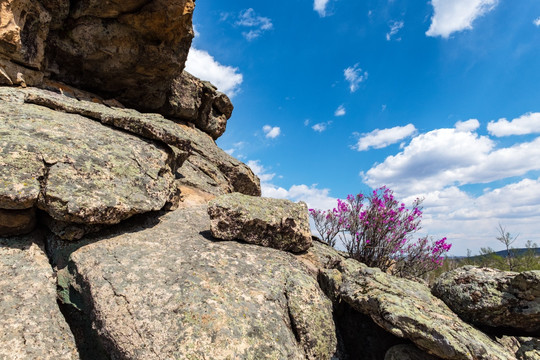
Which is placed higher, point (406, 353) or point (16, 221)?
point (16, 221)

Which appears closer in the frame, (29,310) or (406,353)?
(29,310)

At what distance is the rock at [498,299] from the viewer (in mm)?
6312

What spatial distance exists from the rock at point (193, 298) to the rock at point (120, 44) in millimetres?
11654

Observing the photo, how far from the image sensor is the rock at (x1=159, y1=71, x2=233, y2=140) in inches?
733

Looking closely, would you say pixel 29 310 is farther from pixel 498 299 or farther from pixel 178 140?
pixel 498 299

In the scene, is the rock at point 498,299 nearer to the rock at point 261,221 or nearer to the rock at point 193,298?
the rock at point 193,298

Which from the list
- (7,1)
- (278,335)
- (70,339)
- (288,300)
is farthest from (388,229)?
(7,1)

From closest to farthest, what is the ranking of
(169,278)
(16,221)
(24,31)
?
(169,278)
(16,221)
(24,31)

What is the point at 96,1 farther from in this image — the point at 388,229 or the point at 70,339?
the point at 388,229

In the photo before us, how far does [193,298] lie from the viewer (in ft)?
16.5

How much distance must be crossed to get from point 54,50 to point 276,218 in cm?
1425

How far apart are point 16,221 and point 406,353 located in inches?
332

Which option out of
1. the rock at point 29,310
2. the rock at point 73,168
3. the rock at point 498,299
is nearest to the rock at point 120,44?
the rock at point 73,168

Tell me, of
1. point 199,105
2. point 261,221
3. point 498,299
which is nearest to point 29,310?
point 261,221
